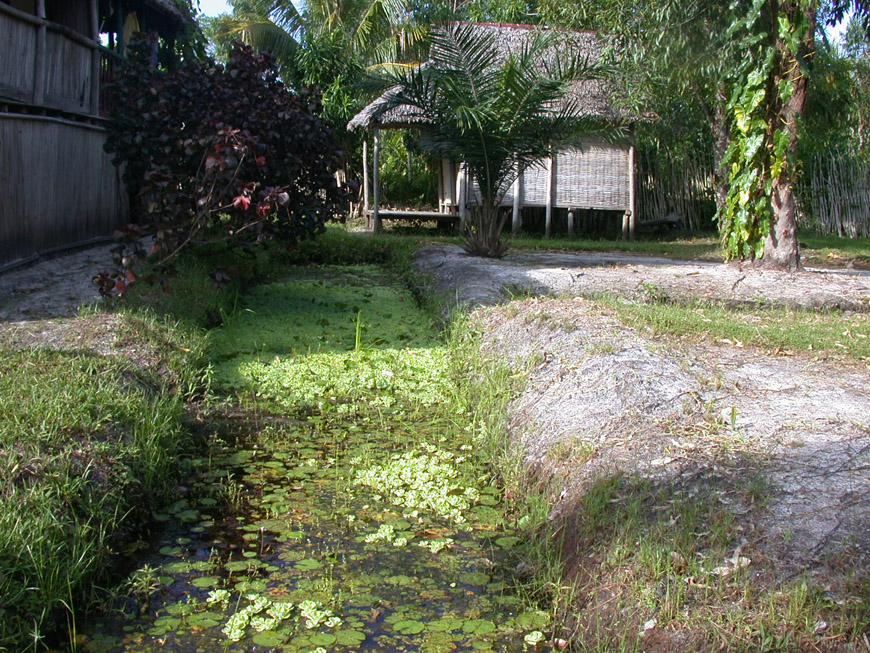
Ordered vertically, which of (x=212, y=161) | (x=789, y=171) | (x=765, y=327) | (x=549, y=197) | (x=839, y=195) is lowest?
(x=765, y=327)

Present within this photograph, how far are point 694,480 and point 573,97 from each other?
13.4m

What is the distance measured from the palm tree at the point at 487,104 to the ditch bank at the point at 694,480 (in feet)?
14.6

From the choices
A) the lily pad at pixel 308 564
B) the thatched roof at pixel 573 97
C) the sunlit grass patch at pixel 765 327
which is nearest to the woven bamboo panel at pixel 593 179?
the thatched roof at pixel 573 97

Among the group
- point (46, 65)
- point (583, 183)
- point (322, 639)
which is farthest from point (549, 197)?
point (322, 639)

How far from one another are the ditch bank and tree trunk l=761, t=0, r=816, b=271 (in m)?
4.26

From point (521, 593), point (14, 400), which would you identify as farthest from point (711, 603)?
point (14, 400)

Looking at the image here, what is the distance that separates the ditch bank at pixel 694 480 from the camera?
104 inches

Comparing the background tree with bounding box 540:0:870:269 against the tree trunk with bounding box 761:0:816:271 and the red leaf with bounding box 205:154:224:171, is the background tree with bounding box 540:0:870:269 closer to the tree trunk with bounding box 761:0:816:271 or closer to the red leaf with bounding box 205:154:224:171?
the tree trunk with bounding box 761:0:816:271

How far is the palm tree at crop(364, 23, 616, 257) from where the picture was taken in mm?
9586

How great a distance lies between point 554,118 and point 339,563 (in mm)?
7760

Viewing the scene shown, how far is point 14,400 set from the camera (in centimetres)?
377

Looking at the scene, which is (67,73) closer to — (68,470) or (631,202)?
(68,470)

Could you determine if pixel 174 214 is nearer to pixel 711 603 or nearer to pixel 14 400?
pixel 14 400

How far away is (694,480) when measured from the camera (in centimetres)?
335
